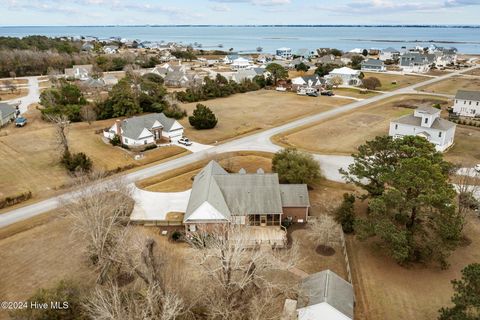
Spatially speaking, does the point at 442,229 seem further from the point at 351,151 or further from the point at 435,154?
the point at 351,151

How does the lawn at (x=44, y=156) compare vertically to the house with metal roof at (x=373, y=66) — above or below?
below

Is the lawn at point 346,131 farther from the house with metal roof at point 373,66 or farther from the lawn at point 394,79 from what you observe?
the house with metal roof at point 373,66

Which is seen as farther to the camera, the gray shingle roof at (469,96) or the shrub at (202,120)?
the gray shingle roof at (469,96)

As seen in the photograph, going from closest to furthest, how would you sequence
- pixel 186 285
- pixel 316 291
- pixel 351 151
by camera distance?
pixel 316 291
pixel 186 285
pixel 351 151

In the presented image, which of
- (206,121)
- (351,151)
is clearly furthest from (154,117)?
(351,151)

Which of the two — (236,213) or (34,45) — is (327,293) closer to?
(236,213)

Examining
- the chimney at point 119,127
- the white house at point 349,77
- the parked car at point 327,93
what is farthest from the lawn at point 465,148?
the white house at point 349,77
